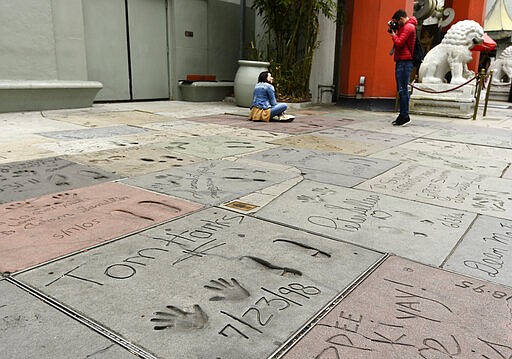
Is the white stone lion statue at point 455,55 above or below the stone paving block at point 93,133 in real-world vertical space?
above

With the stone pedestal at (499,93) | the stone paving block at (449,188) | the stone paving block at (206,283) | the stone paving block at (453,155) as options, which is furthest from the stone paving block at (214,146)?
the stone pedestal at (499,93)

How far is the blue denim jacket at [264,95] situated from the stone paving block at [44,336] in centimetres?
629

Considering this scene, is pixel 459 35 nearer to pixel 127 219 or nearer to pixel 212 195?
pixel 212 195

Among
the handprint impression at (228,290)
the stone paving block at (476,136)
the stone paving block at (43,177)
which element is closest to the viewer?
the handprint impression at (228,290)

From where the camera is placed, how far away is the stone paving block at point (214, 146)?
5132 millimetres

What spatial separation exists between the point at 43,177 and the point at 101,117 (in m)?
4.29

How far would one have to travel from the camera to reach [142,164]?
4469 mm

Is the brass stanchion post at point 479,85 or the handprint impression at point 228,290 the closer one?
the handprint impression at point 228,290

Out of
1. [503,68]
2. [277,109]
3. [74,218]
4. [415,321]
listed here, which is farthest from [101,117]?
[503,68]

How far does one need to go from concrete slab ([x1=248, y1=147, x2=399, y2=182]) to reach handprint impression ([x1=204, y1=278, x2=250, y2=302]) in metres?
2.26

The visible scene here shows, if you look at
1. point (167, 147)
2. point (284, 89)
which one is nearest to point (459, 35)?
point (284, 89)

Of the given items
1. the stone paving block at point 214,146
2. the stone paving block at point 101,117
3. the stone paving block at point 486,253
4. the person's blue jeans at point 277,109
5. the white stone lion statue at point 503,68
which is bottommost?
the stone paving block at point 486,253

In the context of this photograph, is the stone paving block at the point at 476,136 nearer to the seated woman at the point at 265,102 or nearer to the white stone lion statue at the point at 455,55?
the white stone lion statue at the point at 455,55

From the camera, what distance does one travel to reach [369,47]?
10789mm
